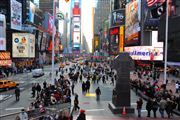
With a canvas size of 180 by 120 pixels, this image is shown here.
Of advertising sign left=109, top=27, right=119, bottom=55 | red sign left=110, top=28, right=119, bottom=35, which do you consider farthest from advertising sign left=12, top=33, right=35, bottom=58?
advertising sign left=109, top=27, right=119, bottom=55

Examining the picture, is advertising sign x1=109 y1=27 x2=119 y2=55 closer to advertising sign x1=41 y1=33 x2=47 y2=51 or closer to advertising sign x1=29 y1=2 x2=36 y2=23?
advertising sign x1=41 y1=33 x2=47 y2=51

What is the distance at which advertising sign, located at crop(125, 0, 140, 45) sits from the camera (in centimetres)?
10481

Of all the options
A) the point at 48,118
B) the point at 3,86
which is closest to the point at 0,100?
the point at 3,86

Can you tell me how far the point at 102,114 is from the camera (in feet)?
82.2

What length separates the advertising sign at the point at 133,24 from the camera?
104812mm

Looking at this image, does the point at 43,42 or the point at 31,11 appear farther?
the point at 43,42

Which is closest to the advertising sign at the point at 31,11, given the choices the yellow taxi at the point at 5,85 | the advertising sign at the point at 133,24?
the advertising sign at the point at 133,24

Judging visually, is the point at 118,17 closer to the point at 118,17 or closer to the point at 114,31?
the point at 118,17

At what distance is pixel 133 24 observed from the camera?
11106 centimetres

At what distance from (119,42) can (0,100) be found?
12556cm

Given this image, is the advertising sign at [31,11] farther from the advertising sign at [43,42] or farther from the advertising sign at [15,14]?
the advertising sign at [15,14]

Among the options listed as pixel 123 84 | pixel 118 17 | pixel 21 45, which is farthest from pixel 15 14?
pixel 123 84

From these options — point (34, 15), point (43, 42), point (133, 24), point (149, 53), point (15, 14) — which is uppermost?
point (34, 15)

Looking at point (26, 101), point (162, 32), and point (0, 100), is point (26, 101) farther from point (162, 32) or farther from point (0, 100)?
point (162, 32)
